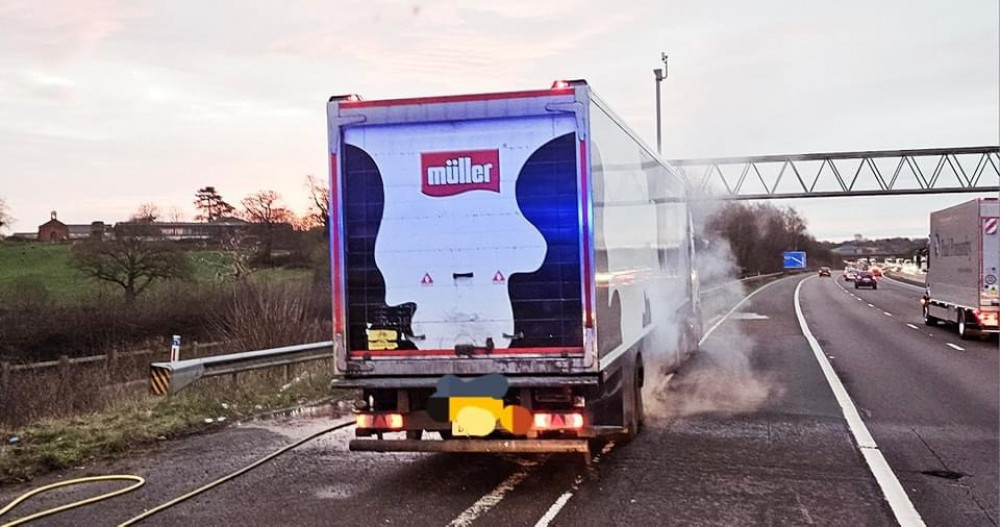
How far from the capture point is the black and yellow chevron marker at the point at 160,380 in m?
10.2

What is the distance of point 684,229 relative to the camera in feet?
45.5

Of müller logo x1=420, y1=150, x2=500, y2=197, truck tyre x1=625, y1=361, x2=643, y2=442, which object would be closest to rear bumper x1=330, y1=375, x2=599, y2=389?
müller logo x1=420, y1=150, x2=500, y2=197

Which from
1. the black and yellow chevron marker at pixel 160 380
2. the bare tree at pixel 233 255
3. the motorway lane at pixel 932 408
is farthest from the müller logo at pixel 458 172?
the bare tree at pixel 233 255

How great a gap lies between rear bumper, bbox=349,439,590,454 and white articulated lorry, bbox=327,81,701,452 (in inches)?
0.5

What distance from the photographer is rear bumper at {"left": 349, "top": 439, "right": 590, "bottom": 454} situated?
6.40 metres

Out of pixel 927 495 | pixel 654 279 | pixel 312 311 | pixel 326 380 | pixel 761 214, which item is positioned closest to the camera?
pixel 927 495

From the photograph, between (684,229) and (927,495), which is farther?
(684,229)

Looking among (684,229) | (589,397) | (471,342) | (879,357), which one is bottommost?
(879,357)

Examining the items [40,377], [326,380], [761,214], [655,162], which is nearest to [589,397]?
[655,162]

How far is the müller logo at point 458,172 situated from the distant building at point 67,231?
36.2 meters

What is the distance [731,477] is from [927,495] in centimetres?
148

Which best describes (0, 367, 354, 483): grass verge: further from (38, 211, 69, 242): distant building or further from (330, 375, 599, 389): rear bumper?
(38, 211, 69, 242): distant building

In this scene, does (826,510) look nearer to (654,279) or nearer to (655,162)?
(654,279)

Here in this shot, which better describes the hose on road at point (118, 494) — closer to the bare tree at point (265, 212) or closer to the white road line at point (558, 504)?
the white road line at point (558, 504)
